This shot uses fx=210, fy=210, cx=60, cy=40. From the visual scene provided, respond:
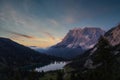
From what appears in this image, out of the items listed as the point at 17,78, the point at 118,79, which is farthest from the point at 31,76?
the point at 118,79

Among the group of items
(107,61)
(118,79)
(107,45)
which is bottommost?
(118,79)

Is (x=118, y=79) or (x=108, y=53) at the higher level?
(x=108, y=53)

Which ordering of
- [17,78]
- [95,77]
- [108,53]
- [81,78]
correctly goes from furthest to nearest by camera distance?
1. [81,78]
2. [17,78]
3. [95,77]
4. [108,53]

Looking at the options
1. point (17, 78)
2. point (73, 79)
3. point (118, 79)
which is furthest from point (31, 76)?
point (118, 79)

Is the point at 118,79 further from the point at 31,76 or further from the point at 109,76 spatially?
the point at 31,76

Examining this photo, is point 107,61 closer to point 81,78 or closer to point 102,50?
point 102,50

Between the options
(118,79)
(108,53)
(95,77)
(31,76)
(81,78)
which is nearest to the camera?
(108,53)

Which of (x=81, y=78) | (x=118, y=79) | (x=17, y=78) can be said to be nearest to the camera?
(x=118, y=79)

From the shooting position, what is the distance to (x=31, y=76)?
114 meters

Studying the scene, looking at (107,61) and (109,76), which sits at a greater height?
(107,61)

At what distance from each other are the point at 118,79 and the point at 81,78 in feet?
206

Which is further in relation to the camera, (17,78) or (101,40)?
(17,78)

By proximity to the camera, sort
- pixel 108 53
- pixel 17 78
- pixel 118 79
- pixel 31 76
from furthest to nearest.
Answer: pixel 17 78 < pixel 31 76 < pixel 118 79 < pixel 108 53

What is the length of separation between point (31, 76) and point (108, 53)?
193ft
